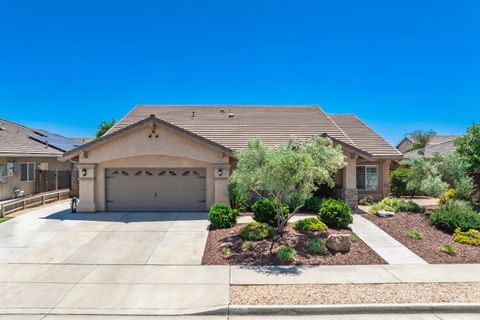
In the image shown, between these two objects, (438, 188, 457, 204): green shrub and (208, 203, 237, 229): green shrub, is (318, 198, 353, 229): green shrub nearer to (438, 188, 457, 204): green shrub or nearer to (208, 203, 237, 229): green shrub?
(208, 203, 237, 229): green shrub

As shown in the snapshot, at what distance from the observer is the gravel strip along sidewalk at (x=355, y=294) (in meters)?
6.12

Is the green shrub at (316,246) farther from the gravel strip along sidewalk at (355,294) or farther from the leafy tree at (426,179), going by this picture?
the leafy tree at (426,179)

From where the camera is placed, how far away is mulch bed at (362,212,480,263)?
8742 mm

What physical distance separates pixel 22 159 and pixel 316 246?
64.1 ft

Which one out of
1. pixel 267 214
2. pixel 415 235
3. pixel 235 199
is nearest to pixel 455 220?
pixel 415 235

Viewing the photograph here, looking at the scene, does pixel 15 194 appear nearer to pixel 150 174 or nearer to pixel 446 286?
pixel 150 174

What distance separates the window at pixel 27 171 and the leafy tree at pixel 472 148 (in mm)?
25798

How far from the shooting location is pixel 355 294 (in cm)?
643

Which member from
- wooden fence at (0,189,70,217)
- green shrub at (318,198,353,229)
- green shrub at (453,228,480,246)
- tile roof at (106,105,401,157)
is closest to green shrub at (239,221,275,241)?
green shrub at (318,198,353,229)

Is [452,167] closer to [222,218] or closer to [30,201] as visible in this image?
[222,218]

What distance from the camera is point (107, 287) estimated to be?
22.3ft

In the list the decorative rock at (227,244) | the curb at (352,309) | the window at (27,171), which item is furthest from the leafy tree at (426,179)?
the window at (27,171)

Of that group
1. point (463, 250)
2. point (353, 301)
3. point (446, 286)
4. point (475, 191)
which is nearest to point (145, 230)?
point (353, 301)

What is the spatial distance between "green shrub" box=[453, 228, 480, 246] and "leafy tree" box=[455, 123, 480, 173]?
6.64 m
